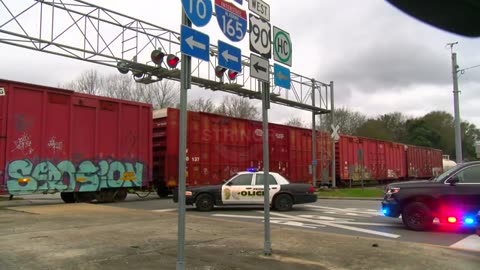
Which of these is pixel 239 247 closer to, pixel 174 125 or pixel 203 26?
pixel 203 26

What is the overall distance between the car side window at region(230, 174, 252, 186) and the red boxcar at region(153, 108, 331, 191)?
5.65 meters

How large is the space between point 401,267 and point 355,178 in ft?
91.7

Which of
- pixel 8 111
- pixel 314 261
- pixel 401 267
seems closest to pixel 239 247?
pixel 314 261

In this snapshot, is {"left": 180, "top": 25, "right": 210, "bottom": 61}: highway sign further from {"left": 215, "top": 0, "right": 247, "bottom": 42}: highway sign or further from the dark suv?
the dark suv

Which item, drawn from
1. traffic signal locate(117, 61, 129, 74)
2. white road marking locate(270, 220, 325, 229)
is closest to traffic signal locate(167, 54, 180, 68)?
traffic signal locate(117, 61, 129, 74)

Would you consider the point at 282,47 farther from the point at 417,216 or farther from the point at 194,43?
the point at 417,216

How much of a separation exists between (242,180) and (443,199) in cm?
691

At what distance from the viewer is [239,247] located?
26.2ft

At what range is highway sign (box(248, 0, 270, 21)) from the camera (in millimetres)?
7400

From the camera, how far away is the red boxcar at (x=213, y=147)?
21.3 meters

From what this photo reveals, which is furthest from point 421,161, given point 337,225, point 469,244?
point 469,244

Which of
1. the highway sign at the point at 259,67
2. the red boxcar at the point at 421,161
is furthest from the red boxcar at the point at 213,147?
the red boxcar at the point at 421,161

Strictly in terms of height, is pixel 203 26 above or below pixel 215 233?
above

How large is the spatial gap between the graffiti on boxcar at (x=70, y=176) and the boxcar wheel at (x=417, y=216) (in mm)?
11914
